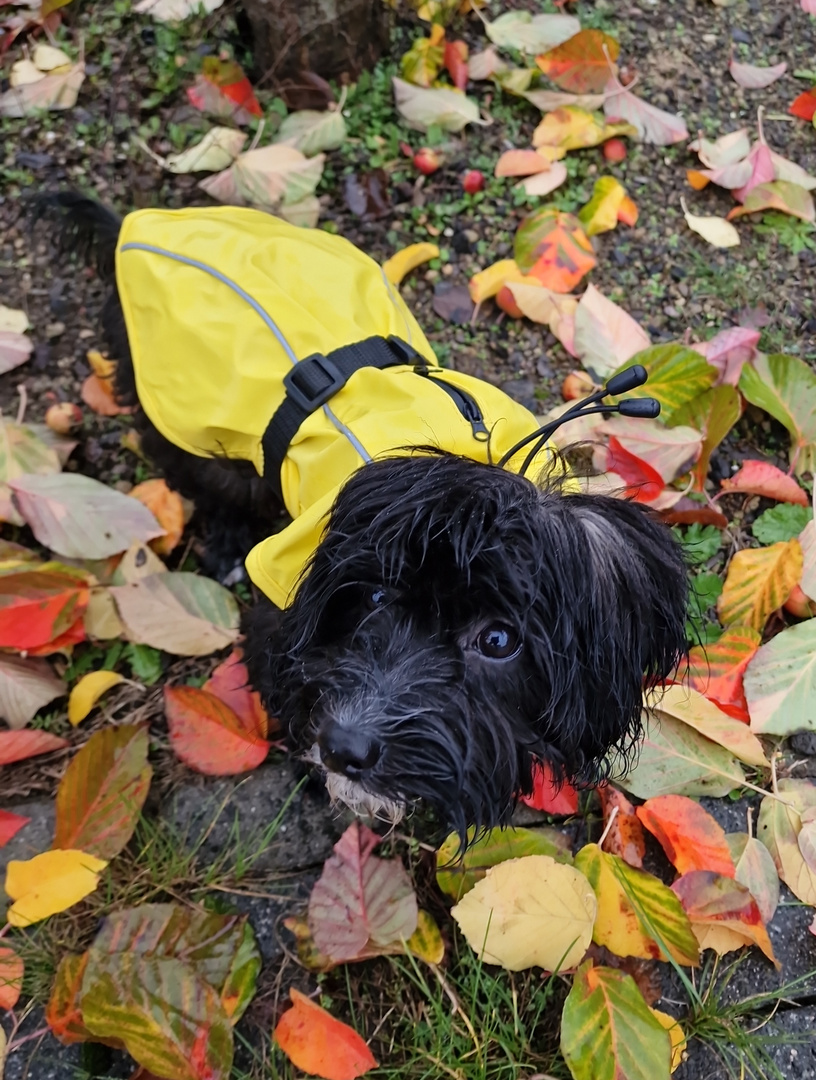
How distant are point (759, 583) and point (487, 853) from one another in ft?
3.45

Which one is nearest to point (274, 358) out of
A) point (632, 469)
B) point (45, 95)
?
point (632, 469)

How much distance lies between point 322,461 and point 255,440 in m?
0.31

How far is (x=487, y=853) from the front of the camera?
6.28 feet

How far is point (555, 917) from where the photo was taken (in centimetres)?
173

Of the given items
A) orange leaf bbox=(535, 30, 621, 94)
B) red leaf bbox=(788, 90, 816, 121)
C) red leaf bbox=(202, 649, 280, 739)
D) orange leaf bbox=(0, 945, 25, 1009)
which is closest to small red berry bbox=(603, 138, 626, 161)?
orange leaf bbox=(535, 30, 621, 94)

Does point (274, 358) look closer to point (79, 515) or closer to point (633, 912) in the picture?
point (79, 515)

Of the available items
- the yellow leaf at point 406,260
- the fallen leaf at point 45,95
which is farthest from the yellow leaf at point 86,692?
the fallen leaf at point 45,95

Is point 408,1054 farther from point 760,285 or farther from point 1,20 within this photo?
point 1,20

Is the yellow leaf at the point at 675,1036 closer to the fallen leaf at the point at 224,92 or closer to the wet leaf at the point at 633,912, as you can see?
the wet leaf at the point at 633,912

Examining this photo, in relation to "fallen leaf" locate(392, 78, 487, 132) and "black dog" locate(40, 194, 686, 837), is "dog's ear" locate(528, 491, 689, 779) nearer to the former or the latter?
"black dog" locate(40, 194, 686, 837)

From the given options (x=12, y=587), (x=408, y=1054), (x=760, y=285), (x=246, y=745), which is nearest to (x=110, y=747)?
(x=246, y=745)

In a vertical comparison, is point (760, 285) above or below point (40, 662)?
above

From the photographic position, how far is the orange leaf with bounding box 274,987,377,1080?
1.69 meters

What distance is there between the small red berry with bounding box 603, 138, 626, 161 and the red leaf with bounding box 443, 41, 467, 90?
633mm
